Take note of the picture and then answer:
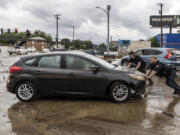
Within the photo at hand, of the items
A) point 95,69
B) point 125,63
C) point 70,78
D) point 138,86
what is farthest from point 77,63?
point 125,63

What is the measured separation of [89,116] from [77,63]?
189cm

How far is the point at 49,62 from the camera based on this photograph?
6695 mm

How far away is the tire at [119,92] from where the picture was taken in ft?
20.8

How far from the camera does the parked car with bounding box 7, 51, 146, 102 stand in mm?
6344

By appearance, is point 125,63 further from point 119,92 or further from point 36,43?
point 36,43

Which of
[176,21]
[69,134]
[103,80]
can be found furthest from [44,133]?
[176,21]

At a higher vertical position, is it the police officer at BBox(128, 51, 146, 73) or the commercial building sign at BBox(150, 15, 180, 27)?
the commercial building sign at BBox(150, 15, 180, 27)

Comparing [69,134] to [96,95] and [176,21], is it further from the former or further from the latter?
[176,21]

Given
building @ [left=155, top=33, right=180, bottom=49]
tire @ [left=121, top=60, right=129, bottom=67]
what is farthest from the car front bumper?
building @ [left=155, top=33, right=180, bottom=49]

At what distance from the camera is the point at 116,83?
20.7 feet

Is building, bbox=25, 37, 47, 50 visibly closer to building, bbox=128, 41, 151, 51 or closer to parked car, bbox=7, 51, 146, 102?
building, bbox=128, 41, 151, 51

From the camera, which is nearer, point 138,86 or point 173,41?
point 138,86

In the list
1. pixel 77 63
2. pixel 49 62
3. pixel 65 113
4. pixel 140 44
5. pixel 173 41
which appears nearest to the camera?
pixel 65 113

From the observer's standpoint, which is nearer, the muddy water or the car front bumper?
the muddy water
